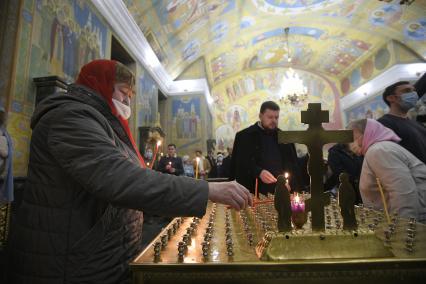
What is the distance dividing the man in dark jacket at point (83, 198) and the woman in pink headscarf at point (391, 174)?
1262 mm

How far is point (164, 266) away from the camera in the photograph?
85 cm

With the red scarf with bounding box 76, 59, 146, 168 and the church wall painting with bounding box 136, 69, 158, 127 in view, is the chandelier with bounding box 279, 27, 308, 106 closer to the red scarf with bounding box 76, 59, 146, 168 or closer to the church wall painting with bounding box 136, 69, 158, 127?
the church wall painting with bounding box 136, 69, 158, 127

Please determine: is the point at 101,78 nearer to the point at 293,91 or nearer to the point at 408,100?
the point at 408,100

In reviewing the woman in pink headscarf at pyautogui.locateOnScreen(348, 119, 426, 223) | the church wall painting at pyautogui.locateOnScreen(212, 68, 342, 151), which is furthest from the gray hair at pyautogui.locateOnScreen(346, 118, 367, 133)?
the church wall painting at pyautogui.locateOnScreen(212, 68, 342, 151)

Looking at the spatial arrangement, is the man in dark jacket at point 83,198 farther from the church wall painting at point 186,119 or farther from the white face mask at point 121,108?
the church wall painting at point 186,119

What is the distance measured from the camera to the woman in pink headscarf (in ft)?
5.66

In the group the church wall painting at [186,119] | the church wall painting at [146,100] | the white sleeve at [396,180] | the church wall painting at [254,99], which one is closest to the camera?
the white sleeve at [396,180]

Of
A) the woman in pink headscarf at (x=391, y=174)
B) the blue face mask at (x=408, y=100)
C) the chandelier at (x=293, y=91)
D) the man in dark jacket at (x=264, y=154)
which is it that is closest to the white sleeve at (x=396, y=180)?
the woman in pink headscarf at (x=391, y=174)

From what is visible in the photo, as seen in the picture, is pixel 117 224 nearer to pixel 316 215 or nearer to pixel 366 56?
pixel 316 215

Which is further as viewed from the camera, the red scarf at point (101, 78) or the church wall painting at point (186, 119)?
the church wall painting at point (186, 119)

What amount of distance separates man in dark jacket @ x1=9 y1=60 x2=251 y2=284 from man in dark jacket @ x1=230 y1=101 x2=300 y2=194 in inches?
89.5

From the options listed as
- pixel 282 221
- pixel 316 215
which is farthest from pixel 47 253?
pixel 316 215

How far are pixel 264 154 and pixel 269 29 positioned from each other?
11247mm

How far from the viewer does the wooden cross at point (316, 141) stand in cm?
99
